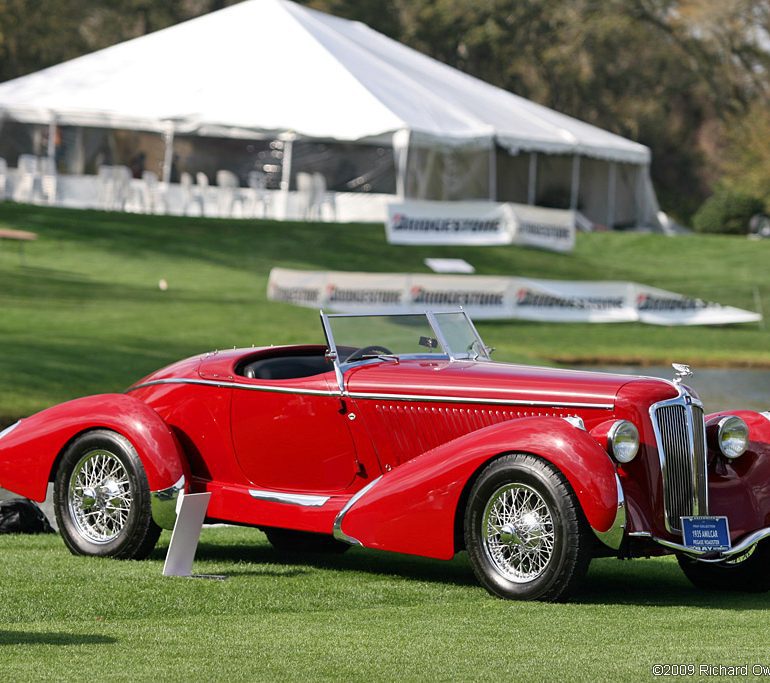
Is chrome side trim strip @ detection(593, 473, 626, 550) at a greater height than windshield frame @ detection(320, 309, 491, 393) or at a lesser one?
lesser

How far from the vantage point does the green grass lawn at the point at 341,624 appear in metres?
5.98

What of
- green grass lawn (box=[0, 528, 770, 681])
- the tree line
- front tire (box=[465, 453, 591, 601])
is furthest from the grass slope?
the tree line

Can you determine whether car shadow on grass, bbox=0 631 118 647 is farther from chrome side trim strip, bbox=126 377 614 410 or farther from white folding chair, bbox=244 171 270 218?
white folding chair, bbox=244 171 270 218

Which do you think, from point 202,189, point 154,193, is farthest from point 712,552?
point 154,193

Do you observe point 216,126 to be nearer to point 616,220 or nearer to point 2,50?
point 616,220

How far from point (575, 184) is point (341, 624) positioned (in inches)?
1592

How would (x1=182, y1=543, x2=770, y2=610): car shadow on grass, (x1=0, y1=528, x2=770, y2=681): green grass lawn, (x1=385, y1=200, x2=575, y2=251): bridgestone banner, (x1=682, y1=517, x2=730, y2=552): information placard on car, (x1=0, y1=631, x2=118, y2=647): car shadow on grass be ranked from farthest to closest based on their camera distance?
(x1=385, y1=200, x2=575, y2=251): bridgestone banner, (x1=182, y1=543, x2=770, y2=610): car shadow on grass, (x1=682, y1=517, x2=730, y2=552): information placard on car, (x1=0, y1=631, x2=118, y2=647): car shadow on grass, (x1=0, y1=528, x2=770, y2=681): green grass lawn

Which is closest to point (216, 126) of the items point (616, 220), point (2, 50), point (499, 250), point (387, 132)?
point (387, 132)

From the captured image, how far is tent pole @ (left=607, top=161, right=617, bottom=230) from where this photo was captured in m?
48.7

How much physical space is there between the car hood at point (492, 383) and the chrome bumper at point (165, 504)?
129 cm

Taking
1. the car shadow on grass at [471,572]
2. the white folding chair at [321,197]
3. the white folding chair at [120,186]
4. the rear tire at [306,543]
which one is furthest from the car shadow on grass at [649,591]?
the white folding chair at [120,186]

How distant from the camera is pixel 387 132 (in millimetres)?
38812

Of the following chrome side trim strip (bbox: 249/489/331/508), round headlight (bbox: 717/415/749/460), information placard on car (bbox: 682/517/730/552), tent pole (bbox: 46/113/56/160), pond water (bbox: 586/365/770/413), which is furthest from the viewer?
tent pole (bbox: 46/113/56/160)

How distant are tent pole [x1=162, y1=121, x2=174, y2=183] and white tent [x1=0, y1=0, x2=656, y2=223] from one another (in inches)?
3.0
